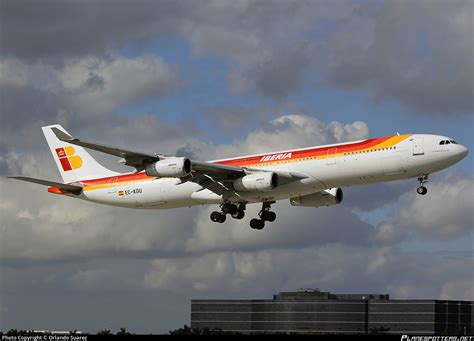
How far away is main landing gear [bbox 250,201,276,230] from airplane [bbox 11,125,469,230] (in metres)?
0.09

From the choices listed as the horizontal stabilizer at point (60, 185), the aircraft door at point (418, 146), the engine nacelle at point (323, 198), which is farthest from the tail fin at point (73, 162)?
the aircraft door at point (418, 146)

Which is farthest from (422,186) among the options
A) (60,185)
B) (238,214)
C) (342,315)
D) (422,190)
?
(342,315)

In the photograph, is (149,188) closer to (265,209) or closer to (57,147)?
(265,209)

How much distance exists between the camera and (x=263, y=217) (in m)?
81.9

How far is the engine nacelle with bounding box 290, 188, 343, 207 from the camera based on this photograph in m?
79.6

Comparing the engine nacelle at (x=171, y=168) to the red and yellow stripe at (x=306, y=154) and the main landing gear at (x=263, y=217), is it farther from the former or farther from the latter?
the main landing gear at (x=263, y=217)

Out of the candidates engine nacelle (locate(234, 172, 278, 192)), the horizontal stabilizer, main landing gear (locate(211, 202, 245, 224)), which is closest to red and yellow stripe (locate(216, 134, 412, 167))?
engine nacelle (locate(234, 172, 278, 192))

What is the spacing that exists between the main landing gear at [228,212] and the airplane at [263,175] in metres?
0.08

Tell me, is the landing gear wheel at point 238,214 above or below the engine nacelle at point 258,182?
below

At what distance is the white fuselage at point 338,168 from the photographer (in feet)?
225

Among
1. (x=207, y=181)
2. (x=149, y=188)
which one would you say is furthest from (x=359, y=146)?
(x=149, y=188)

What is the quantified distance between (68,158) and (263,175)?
27.0m

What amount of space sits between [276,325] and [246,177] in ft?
352

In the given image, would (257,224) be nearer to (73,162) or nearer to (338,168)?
(338,168)
